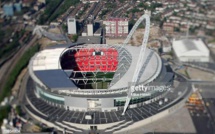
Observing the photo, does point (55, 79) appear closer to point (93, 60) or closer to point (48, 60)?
point (48, 60)

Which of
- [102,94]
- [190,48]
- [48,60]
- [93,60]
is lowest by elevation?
[102,94]

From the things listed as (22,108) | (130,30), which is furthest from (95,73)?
(22,108)

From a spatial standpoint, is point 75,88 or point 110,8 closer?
point 75,88

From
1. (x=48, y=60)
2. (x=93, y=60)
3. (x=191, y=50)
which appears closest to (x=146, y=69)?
(x=93, y=60)

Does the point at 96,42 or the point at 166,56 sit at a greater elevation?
the point at 96,42

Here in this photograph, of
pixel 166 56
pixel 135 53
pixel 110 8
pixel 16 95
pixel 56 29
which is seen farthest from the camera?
pixel 56 29

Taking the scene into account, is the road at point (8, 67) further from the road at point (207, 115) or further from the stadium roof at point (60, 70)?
the road at point (207, 115)

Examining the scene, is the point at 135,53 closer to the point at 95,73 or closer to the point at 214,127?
the point at 95,73
